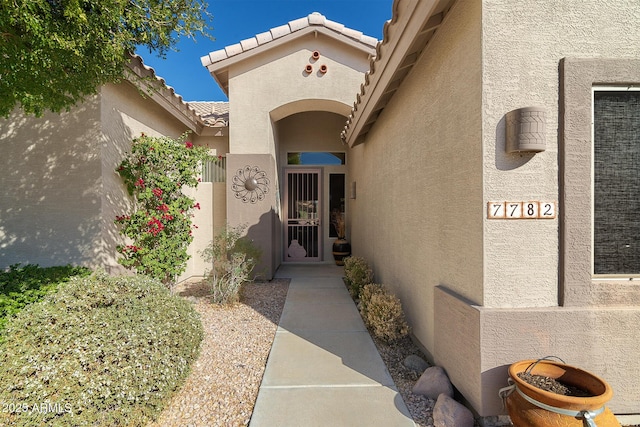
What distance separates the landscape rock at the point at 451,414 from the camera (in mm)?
2691

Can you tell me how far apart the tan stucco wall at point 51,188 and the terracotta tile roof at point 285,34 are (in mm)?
3922

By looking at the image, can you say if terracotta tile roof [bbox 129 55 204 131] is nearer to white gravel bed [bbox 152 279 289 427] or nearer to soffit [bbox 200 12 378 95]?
soffit [bbox 200 12 378 95]

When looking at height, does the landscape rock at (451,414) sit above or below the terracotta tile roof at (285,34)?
below

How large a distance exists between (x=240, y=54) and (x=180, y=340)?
7.83 meters

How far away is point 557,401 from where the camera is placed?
213cm

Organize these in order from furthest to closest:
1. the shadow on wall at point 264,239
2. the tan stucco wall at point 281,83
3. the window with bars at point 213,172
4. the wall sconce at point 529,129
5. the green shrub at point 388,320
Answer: the window with bars at point 213,172, the tan stucco wall at point 281,83, the shadow on wall at point 264,239, the green shrub at point 388,320, the wall sconce at point 529,129

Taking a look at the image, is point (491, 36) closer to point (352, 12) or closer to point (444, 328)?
point (444, 328)

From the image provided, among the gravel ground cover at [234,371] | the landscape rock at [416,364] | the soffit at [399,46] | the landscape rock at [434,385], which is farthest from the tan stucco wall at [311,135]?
the landscape rock at [434,385]

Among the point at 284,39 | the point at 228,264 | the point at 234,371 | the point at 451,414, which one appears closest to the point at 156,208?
the point at 228,264

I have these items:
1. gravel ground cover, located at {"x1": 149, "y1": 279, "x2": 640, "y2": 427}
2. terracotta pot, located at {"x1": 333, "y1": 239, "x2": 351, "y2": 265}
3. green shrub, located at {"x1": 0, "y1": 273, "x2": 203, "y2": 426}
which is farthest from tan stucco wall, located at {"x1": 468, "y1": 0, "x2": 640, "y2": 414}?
terracotta pot, located at {"x1": 333, "y1": 239, "x2": 351, "y2": 265}

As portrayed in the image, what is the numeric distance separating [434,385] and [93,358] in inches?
137

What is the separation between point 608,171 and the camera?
2.80 meters

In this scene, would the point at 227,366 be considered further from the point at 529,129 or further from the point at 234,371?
the point at 529,129

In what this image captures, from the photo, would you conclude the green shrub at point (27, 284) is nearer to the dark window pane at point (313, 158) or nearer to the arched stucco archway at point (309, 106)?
the arched stucco archway at point (309, 106)
